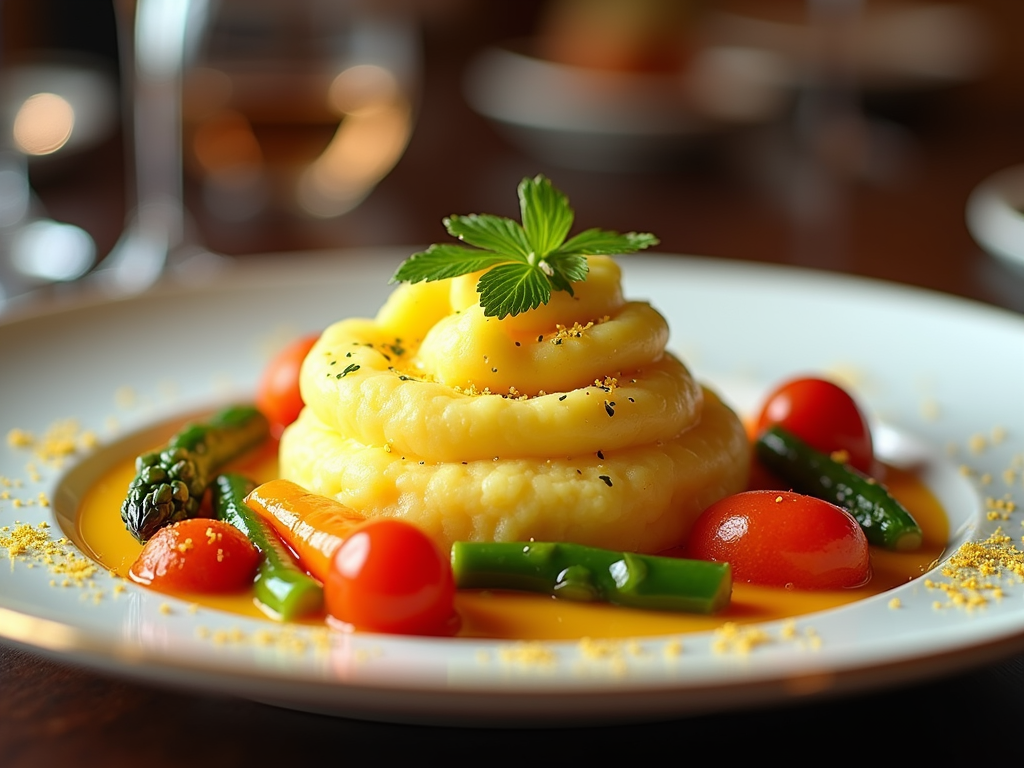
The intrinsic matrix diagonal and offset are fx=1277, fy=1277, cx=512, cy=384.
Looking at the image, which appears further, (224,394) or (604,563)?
(224,394)

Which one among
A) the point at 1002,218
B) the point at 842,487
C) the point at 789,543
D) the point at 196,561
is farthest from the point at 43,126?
the point at 789,543

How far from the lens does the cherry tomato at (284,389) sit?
184 inches

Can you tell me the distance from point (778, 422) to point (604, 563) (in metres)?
1.46

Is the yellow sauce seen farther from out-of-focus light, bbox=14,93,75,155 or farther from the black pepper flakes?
out-of-focus light, bbox=14,93,75,155

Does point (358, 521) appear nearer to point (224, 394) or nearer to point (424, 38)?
point (224, 394)

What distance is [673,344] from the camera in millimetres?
5570

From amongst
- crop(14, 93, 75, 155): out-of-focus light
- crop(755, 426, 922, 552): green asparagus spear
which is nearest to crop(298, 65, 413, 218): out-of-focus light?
crop(14, 93, 75, 155): out-of-focus light

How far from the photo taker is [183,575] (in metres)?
3.28

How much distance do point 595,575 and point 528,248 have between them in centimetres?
110

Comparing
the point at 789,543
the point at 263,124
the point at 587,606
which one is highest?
the point at 263,124

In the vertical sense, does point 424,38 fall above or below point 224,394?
above

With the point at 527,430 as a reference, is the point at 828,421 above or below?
below

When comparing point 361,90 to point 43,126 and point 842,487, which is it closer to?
point 43,126

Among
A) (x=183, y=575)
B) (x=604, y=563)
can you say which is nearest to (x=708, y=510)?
(x=604, y=563)
